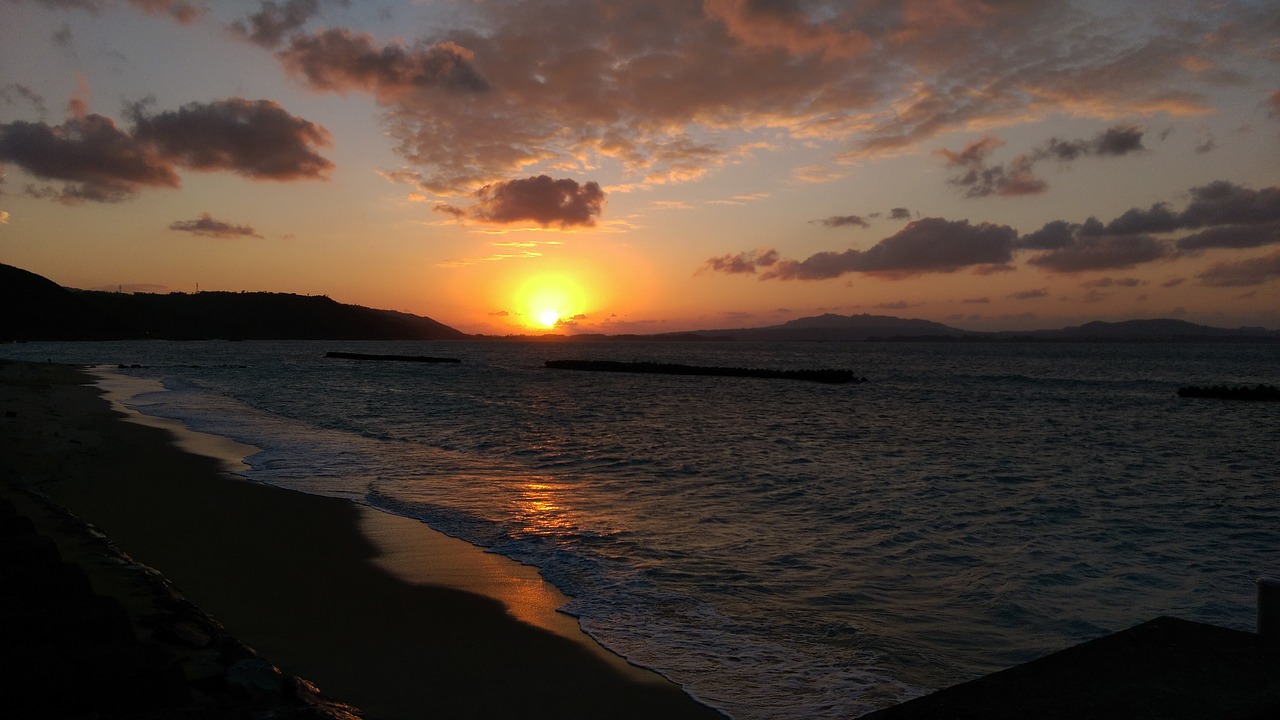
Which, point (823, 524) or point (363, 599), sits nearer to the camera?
point (363, 599)

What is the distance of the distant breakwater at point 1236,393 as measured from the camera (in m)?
51.0

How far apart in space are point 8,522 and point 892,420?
33100 mm

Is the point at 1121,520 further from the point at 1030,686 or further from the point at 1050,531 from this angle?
the point at 1030,686

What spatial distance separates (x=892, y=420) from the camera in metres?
34.7

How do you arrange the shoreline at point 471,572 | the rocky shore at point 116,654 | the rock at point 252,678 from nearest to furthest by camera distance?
the rocky shore at point 116,654 < the rock at point 252,678 < the shoreline at point 471,572

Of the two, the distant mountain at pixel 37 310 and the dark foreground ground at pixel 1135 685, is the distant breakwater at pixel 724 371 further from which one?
the distant mountain at pixel 37 310

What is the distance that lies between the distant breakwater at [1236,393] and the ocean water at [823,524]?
77.4 ft

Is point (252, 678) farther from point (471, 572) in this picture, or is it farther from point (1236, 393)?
point (1236, 393)

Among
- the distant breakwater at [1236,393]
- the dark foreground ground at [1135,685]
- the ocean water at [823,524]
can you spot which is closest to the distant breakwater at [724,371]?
the distant breakwater at [1236,393]

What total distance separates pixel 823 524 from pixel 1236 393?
56.4 m

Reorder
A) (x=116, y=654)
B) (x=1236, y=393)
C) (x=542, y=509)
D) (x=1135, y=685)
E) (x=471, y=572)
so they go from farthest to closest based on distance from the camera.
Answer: (x=1236, y=393), (x=542, y=509), (x=471, y=572), (x=1135, y=685), (x=116, y=654)

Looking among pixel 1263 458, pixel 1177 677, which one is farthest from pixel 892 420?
pixel 1177 677

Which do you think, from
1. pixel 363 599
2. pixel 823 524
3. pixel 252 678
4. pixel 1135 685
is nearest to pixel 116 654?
pixel 252 678

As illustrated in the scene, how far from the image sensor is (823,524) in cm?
1236
